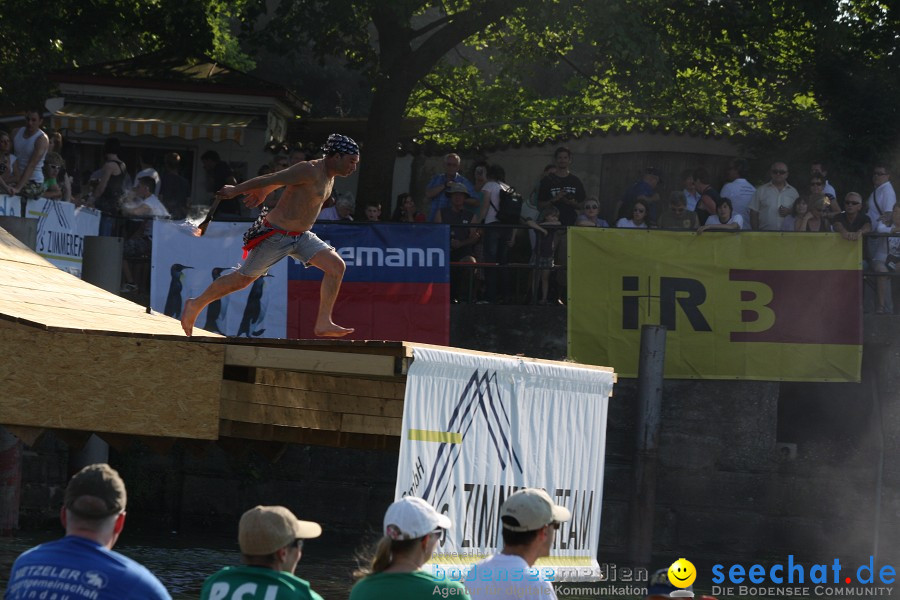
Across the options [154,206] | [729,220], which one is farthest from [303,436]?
[154,206]

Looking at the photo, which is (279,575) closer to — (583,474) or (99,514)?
(99,514)

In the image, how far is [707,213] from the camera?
54.2ft

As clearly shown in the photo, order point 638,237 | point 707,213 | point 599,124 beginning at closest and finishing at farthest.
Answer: point 638,237 → point 707,213 → point 599,124

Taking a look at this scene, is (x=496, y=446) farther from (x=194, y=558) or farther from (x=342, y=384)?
(x=194, y=558)

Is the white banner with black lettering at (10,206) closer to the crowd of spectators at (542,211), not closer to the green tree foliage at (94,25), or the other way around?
the crowd of spectators at (542,211)

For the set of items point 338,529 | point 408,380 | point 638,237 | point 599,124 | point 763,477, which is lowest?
point 338,529

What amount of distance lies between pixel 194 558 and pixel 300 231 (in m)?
6.13

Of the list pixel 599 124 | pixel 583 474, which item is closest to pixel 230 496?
pixel 583 474

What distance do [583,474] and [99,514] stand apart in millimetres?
6203

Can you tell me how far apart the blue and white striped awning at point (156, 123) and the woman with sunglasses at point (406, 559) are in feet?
58.0

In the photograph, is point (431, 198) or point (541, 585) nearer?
point (541, 585)

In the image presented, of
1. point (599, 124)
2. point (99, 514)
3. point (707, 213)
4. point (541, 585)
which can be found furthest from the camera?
point (599, 124)

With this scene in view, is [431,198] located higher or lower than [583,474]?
higher

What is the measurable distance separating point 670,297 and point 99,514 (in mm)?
11706
